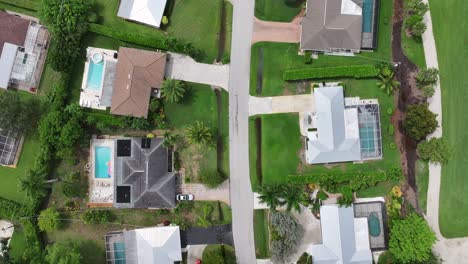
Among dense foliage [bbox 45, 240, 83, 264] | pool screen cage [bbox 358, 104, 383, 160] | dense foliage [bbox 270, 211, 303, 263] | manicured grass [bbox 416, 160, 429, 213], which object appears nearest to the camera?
dense foliage [bbox 45, 240, 83, 264]

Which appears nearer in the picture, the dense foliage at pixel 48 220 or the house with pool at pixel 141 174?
the dense foliage at pixel 48 220

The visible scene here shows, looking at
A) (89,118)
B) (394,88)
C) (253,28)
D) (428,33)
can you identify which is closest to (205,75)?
(253,28)

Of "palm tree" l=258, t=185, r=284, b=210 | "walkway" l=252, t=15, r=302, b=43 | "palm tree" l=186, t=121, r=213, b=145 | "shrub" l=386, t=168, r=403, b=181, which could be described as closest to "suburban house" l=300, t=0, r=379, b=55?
"walkway" l=252, t=15, r=302, b=43

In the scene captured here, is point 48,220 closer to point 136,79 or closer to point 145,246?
point 145,246

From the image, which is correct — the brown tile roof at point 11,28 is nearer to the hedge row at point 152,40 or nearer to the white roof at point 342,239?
the hedge row at point 152,40

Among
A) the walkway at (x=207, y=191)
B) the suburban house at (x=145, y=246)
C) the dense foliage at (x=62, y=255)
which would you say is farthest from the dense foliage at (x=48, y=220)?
the walkway at (x=207, y=191)

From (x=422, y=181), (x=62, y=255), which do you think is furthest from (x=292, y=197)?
(x=62, y=255)

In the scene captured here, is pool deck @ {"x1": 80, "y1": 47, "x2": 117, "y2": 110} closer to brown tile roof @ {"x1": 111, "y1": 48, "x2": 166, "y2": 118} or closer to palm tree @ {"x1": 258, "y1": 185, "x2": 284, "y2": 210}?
brown tile roof @ {"x1": 111, "y1": 48, "x2": 166, "y2": 118}
